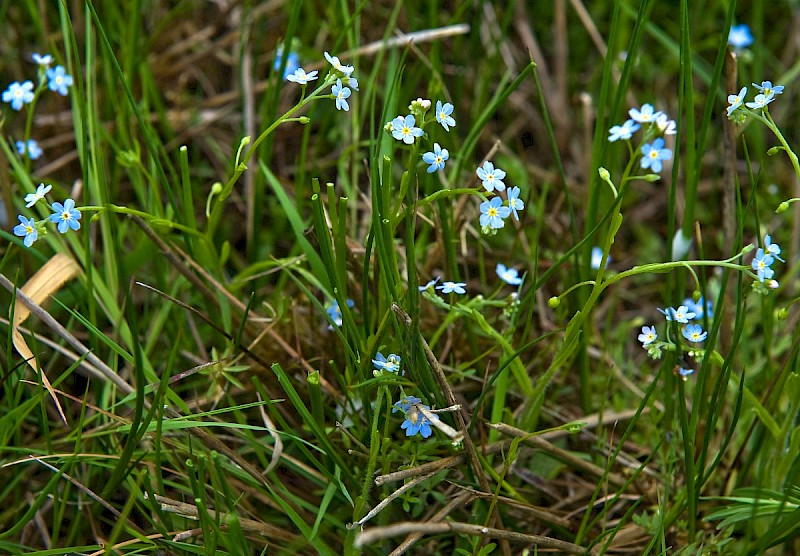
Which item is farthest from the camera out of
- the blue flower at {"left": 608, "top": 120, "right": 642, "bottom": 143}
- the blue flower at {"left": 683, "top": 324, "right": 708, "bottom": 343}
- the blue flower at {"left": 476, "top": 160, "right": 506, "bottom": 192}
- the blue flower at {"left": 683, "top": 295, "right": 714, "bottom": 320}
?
the blue flower at {"left": 683, "top": 295, "right": 714, "bottom": 320}

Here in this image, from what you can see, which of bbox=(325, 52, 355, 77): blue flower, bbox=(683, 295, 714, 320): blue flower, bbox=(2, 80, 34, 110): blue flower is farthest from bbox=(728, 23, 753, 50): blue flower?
bbox=(2, 80, 34, 110): blue flower

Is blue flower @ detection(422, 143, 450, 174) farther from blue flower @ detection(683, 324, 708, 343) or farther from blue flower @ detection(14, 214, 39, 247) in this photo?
blue flower @ detection(14, 214, 39, 247)

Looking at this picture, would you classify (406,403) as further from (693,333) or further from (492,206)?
(693,333)

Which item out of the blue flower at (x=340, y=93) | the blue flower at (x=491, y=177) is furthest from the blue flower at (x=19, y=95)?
the blue flower at (x=491, y=177)

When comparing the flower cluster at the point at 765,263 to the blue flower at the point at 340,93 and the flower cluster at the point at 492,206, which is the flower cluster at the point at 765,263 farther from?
the blue flower at the point at 340,93

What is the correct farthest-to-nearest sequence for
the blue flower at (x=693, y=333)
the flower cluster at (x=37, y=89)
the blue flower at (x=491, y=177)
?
the flower cluster at (x=37, y=89)
the blue flower at (x=693, y=333)
the blue flower at (x=491, y=177)

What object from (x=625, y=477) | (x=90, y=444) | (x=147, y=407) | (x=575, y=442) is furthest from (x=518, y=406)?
(x=90, y=444)
